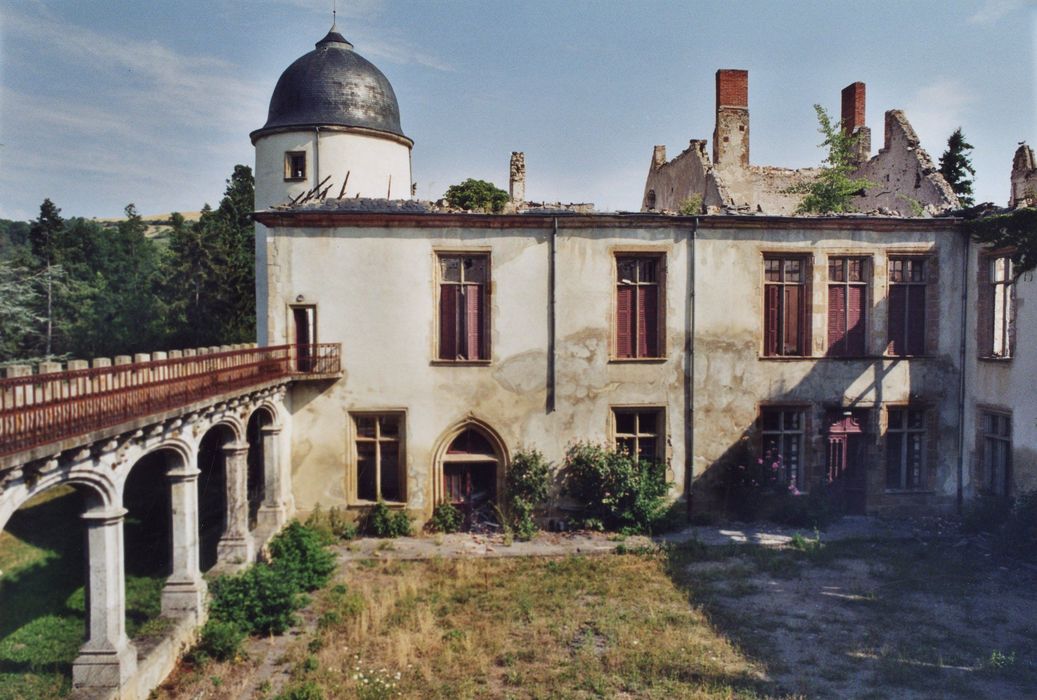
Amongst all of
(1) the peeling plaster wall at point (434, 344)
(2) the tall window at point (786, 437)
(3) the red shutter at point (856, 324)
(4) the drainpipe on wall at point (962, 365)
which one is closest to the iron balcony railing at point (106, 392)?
(1) the peeling plaster wall at point (434, 344)

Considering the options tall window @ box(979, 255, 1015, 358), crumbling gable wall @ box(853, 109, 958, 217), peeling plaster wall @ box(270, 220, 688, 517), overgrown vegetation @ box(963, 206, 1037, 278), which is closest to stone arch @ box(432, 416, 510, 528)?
peeling plaster wall @ box(270, 220, 688, 517)

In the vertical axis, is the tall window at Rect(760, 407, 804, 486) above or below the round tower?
below

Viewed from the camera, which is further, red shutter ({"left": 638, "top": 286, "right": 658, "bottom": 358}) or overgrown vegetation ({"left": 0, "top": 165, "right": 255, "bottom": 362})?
overgrown vegetation ({"left": 0, "top": 165, "right": 255, "bottom": 362})

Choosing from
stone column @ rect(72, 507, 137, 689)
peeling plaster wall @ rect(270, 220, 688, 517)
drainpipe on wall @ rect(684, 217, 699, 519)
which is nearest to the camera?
stone column @ rect(72, 507, 137, 689)

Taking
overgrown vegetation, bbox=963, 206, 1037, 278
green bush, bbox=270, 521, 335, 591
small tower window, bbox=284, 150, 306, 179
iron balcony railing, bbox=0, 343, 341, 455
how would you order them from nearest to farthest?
iron balcony railing, bbox=0, 343, 341, 455
green bush, bbox=270, 521, 335, 591
overgrown vegetation, bbox=963, 206, 1037, 278
small tower window, bbox=284, 150, 306, 179

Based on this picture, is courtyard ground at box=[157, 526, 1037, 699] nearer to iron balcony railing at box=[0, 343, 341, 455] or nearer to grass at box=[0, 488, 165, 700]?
grass at box=[0, 488, 165, 700]

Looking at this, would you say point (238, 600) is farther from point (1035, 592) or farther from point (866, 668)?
point (1035, 592)

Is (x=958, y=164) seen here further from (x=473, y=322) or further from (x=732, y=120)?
(x=473, y=322)

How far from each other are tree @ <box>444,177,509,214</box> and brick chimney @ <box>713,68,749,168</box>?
8.68 m

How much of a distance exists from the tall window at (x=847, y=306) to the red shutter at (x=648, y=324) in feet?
13.6

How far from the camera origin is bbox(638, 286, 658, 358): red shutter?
54.2 feet

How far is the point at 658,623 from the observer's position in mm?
10859

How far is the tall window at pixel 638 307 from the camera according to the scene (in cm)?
1647

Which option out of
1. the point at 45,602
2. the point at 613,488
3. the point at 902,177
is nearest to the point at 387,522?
the point at 613,488
